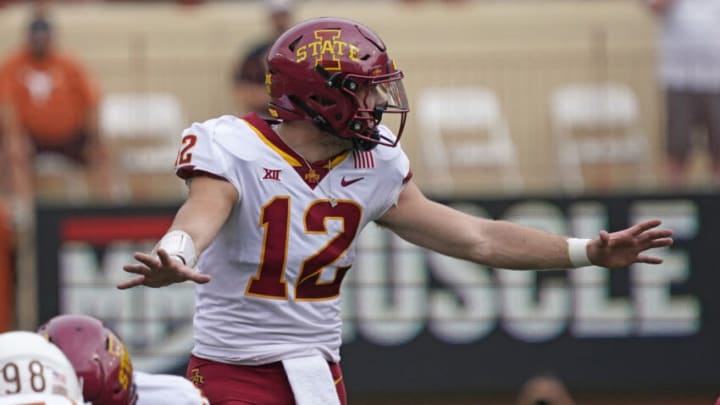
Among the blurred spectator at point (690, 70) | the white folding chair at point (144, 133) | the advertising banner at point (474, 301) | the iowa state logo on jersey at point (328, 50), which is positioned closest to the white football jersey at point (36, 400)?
the iowa state logo on jersey at point (328, 50)

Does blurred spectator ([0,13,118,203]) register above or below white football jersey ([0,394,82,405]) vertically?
above

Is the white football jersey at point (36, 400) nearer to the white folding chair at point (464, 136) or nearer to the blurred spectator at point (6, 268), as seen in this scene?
the blurred spectator at point (6, 268)

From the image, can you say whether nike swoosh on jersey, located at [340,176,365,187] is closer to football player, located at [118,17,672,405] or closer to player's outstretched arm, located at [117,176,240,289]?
football player, located at [118,17,672,405]

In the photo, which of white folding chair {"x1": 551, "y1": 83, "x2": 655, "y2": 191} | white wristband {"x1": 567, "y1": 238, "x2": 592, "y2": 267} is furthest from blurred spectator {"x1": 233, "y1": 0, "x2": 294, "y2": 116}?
white wristband {"x1": 567, "y1": 238, "x2": 592, "y2": 267}

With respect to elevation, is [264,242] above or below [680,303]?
above

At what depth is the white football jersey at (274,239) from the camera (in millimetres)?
5195

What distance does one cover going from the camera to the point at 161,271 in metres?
4.56

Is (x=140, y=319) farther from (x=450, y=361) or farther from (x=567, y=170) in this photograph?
(x=567, y=170)

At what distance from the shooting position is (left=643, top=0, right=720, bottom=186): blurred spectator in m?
11.1

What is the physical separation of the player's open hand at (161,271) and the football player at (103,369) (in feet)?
2.65

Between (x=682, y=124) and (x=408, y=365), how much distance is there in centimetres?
277

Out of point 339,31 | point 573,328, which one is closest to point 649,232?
point 339,31

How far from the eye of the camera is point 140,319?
10.4 meters

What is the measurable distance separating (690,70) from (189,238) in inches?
280
